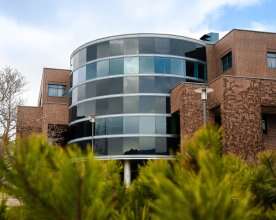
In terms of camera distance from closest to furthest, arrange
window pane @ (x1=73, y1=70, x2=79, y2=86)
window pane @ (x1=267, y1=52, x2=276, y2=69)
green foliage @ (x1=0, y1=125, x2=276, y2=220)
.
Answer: green foliage @ (x1=0, y1=125, x2=276, y2=220) → window pane @ (x1=267, y1=52, x2=276, y2=69) → window pane @ (x1=73, y1=70, x2=79, y2=86)

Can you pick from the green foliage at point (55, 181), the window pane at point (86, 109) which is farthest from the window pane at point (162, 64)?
the green foliage at point (55, 181)

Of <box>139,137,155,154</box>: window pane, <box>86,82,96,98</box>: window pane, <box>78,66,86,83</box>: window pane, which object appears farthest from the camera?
<box>78,66,86,83</box>: window pane

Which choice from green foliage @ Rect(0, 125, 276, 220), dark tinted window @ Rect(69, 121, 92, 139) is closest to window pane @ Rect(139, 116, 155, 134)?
dark tinted window @ Rect(69, 121, 92, 139)

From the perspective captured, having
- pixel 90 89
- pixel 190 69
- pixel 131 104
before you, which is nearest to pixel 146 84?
pixel 131 104

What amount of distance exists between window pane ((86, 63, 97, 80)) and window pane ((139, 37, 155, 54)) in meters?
4.69

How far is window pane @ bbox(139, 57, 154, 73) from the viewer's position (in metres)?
36.5

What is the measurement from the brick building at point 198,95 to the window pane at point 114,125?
109mm

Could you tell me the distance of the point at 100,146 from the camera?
36.1 metres

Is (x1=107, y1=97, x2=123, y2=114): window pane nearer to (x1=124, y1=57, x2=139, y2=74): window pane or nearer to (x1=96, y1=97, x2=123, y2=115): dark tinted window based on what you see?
(x1=96, y1=97, x2=123, y2=115): dark tinted window

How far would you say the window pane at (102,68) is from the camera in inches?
1484

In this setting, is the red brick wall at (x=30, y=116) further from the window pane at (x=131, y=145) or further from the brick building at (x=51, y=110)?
the window pane at (x=131, y=145)

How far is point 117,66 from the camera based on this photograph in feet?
122

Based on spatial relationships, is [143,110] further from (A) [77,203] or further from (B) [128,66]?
(A) [77,203]

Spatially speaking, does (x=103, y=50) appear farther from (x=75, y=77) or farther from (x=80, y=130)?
(x=80, y=130)
